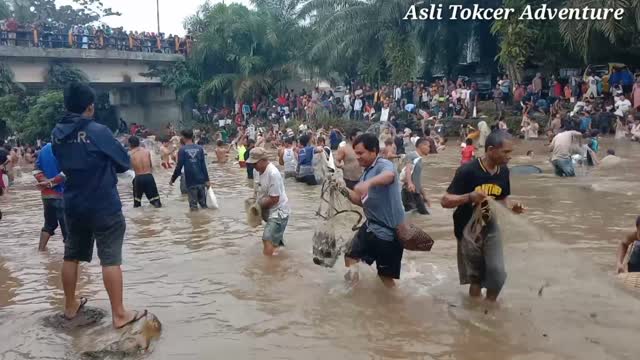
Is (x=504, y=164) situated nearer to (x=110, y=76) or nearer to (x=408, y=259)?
(x=408, y=259)

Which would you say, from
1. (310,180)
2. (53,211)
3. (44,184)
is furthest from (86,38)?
(44,184)

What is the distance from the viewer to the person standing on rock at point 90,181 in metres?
4.91

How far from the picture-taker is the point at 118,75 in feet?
115

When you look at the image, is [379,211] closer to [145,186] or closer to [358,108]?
[145,186]

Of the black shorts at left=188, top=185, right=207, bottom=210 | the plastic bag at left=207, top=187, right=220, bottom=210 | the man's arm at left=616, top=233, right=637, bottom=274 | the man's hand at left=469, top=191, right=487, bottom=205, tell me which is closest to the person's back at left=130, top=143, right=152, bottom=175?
the black shorts at left=188, top=185, right=207, bottom=210

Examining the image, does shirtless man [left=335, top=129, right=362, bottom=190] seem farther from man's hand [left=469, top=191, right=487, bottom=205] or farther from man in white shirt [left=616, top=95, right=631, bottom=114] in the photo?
man in white shirt [left=616, top=95, right=631, bottom=114]

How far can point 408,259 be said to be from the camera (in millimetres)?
7738

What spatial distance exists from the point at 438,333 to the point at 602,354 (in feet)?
3.86

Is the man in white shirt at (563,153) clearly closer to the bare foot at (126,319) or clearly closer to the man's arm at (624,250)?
the man's arm at (624,250)

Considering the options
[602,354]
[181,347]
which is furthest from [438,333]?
[181,347]

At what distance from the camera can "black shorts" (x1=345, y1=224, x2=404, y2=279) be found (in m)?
5.77

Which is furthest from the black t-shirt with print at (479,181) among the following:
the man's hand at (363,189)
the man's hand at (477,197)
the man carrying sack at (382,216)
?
the man's hand at (363,189)

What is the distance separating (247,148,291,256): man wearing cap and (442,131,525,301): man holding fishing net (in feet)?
8.11

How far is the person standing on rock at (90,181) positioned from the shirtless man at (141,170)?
6140 millimetres
